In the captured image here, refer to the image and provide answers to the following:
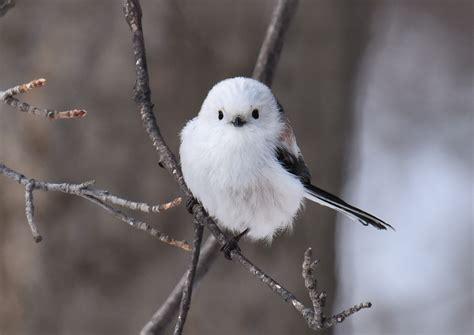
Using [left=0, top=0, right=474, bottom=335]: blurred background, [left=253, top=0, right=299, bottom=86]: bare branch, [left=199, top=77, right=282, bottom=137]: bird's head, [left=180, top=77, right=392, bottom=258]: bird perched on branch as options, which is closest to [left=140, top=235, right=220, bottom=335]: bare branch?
[left=180, top=77, right=392, bottom=258]: bird perched on branch

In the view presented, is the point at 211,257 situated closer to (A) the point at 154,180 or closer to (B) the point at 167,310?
(B) the point at 167,310

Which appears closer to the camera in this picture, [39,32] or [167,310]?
[167,310]

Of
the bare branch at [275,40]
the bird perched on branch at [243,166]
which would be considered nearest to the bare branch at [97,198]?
the bird perched on branch at [243,166]

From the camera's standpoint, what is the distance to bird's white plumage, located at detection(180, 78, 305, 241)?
1.96 meters

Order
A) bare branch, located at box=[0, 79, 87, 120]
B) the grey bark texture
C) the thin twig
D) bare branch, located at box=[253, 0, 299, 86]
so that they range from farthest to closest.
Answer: the grey bark texture
bare branch, located at box=[253, 0, 299, 86]
the thin twig
bare branch, located at box=[0, 79, 87, 120]

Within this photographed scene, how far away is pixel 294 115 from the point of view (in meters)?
3.22

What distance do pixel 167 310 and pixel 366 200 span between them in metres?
3.13

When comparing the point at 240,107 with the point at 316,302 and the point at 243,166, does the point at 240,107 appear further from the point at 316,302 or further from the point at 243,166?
the point at 316,302

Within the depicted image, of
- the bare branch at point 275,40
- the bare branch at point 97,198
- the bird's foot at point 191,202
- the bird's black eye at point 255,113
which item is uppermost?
the bare branch at point 275,40

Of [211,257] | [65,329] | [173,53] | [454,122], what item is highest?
[173,53]

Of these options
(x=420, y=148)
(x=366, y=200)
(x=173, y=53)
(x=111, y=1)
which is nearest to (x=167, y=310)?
(x=173, y=53)

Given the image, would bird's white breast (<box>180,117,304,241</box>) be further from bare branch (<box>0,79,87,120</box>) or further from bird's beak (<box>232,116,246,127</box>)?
bare branch (<box>0,79,87,120</box>)

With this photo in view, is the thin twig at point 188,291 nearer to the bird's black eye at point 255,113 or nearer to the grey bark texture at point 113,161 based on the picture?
the bird's black eye at point 255,113

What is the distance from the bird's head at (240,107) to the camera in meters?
2.00
